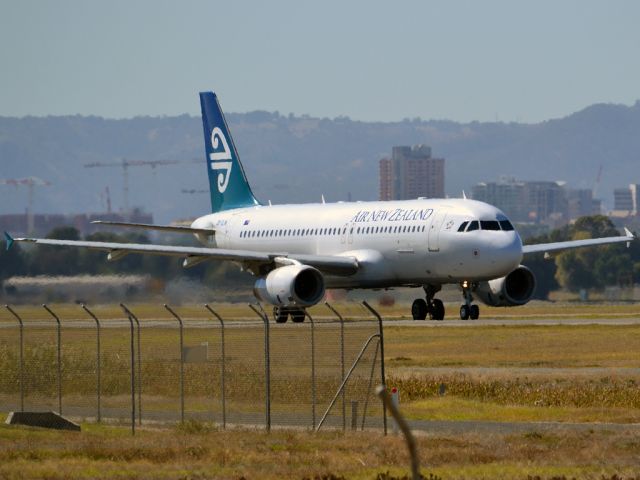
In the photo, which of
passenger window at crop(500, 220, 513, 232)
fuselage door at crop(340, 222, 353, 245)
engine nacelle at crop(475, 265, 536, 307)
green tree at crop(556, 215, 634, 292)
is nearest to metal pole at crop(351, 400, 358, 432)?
passenger window at crop(500, 220, 513, 232)

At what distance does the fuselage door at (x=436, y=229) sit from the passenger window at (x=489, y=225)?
1.44m

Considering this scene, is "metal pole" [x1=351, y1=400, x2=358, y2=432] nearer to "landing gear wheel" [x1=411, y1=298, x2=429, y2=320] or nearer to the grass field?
the grass field

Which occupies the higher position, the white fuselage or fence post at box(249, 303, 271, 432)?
the white fuselage

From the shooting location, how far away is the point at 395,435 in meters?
28.8

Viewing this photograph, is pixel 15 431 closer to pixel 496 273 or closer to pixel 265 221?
pixel 496 273

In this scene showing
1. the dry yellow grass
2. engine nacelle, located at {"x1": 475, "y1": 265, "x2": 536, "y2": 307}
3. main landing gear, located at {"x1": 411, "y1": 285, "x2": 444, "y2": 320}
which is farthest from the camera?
main landing gear, located at {"x1": 411, "y1": 285, "x2": 444, "y2": 320}

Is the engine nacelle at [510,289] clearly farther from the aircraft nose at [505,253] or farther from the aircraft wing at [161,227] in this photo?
the aircraft wing at [161,227]

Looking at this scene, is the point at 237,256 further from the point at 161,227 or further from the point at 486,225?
the point at 486,225

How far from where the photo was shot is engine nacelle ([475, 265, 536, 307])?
207 feet

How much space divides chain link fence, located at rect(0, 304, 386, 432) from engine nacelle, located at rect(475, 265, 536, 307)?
78.4 ft

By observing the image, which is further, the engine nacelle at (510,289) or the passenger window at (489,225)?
the engine nacelle at (510,289)

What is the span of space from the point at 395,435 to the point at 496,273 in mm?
30552

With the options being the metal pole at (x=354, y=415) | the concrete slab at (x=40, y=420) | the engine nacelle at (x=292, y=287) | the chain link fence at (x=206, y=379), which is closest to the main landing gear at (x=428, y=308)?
the engine nacelle at (x=292, y=287)

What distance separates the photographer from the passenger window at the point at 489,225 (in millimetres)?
58969
